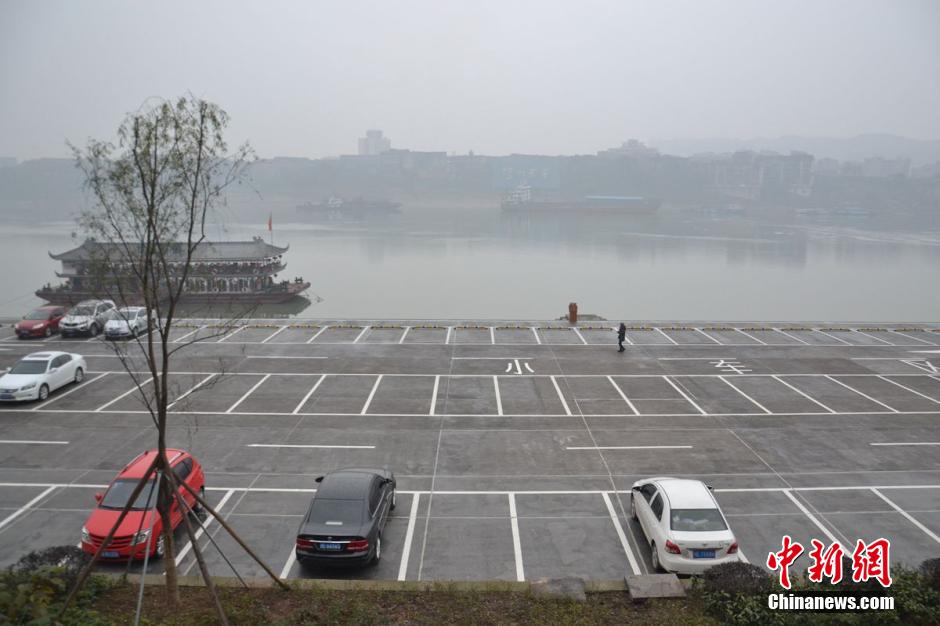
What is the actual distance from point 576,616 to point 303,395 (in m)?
13.3

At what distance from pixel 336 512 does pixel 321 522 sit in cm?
29

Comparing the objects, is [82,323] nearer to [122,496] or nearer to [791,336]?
[122,496]

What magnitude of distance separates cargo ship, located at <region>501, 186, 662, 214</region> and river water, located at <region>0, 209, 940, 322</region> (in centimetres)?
4835

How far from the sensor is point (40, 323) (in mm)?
26406

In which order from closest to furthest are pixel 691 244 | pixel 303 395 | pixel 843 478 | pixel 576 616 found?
pixel 576 616 < pixel 843 478 < pixel 303 395 < pixel 691 244

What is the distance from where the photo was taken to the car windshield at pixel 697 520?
9.95 m

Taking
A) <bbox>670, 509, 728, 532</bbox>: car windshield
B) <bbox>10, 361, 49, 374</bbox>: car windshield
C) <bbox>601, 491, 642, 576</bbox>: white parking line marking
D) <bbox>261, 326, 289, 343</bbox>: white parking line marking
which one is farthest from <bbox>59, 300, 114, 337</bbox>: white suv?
<bbox>670, 509, 728, 532</bbox>: car windshield

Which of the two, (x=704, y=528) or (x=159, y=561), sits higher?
(x=704, y=528)

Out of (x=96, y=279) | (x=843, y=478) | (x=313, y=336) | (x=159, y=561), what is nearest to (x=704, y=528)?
(x=843, y=478)

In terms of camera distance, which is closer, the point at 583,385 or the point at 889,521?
the point at 889,521

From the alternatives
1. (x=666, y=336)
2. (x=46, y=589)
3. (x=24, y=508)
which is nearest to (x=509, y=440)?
(x=24, y=508)

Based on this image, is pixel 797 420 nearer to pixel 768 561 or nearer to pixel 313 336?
pixel 768 561

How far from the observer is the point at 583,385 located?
20.7 metres

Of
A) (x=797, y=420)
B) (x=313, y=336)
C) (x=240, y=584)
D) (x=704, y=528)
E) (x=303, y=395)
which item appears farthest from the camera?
(x=313, y=336)
